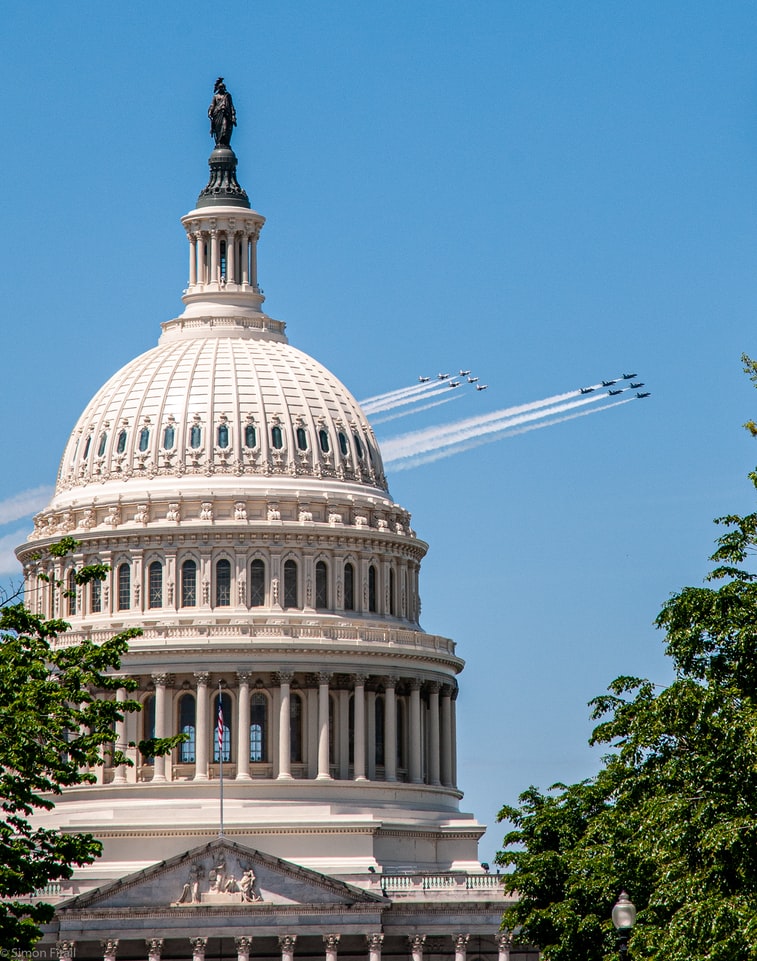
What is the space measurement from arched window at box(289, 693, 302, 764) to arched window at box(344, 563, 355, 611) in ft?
22.3

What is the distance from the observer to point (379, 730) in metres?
172

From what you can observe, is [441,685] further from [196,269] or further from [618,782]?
[618,782]

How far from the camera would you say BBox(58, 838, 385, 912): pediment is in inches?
5935

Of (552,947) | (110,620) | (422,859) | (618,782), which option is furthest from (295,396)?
(618,782)

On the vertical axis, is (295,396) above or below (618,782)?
→ above

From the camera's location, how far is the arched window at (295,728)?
167 meters

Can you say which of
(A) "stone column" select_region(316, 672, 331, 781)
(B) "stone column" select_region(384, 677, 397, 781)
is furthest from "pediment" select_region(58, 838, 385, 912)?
(B) "stone column" select_region(384, 677, 397, 781)

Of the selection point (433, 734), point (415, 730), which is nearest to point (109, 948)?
point (415, 730)

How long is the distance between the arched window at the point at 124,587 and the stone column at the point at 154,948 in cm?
2526

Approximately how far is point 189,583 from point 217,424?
10.0 meters

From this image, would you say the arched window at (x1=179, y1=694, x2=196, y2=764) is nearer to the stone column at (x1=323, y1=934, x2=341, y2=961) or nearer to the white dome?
the white dome

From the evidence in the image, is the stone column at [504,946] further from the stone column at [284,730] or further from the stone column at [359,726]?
the stone column at [284,730]

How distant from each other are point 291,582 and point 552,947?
6485cm

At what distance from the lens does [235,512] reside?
557 ft
